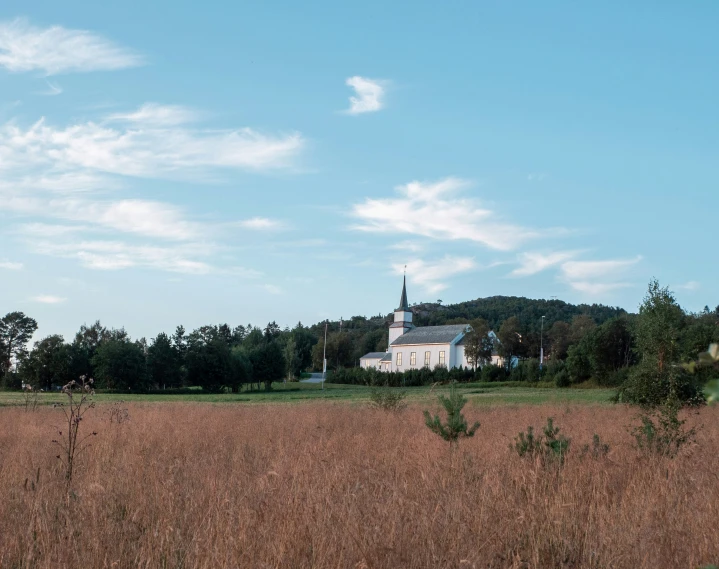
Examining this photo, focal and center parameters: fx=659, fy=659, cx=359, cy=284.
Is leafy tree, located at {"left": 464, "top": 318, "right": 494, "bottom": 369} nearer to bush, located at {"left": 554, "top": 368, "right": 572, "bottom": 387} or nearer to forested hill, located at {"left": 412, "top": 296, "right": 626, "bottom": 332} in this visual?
bush, located at {"left": 554, "top": 368, "right": 572, "bottom": 387}

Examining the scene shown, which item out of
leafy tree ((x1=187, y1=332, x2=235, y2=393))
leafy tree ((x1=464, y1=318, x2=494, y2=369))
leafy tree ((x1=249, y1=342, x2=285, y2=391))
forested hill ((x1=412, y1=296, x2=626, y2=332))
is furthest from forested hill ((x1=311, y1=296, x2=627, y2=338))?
leafy tree ((x1=187, y1=332, x2=235, y2=393))

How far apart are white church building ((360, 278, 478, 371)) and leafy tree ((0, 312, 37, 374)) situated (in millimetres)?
58166

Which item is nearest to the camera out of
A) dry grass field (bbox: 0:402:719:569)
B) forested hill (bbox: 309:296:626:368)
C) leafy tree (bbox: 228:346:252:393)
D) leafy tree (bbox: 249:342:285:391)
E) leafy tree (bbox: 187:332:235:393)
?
dry grass field (bbox: 0:402:719:569)

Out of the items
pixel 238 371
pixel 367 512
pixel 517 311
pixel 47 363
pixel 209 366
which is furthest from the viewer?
pixel 517 311

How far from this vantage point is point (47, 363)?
68125 millimetres

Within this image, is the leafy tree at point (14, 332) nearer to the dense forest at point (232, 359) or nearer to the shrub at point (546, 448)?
the dense forest at point (232, 359)

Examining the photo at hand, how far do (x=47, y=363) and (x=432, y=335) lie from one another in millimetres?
59680

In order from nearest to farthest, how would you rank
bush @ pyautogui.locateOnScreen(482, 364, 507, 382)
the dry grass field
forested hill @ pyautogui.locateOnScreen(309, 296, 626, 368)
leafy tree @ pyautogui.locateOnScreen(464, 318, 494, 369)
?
the dry grass field < bush @ pyautogui.locateOnScreen(482, 364, 507, 382) < leafy tree @ pyautogui.locateOnScreen(464, 318, 494, 369) < forested hill @ pyautogui.locateOnScreen(309, 296, 626, 368)

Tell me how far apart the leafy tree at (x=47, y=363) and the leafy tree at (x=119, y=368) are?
10.2ft

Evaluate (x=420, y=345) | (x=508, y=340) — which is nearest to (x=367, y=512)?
(x=508, y=340)

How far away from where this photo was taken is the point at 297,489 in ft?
19.6

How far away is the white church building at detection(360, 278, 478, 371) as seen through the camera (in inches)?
4109

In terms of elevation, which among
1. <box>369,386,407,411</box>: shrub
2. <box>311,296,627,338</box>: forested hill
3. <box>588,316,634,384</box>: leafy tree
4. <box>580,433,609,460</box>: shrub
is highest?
<box>311,296,627,338</box>: forested hill

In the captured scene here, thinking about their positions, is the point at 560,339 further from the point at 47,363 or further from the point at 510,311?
the point at 47,363
